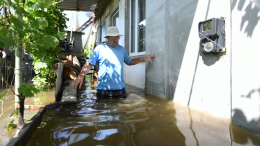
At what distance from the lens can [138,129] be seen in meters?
1.83

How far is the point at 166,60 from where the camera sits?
11.2ft

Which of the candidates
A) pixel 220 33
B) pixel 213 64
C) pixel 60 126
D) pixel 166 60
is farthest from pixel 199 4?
→ pixel 60 126

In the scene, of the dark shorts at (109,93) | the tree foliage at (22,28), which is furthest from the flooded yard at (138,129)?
the dark shorts at (109,93)

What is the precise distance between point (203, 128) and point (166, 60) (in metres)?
1.74

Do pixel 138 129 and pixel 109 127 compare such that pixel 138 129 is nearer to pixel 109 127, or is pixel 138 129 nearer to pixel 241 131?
pixel 109 127

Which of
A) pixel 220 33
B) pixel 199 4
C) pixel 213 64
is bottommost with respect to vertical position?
pixel 213 64

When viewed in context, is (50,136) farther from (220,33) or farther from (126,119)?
(220,33)

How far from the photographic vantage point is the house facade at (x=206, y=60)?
5.98ft

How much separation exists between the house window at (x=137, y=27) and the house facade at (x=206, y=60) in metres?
1.00

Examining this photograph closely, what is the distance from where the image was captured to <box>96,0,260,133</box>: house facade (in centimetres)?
182

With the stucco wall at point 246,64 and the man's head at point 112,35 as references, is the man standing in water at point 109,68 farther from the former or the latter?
the stucco wall at point 246,64

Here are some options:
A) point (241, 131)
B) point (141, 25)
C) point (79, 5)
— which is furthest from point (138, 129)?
point (79, 5)

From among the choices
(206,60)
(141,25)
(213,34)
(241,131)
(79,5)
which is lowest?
(241,131)

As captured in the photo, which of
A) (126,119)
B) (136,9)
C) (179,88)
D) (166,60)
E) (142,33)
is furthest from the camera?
(136,9)
